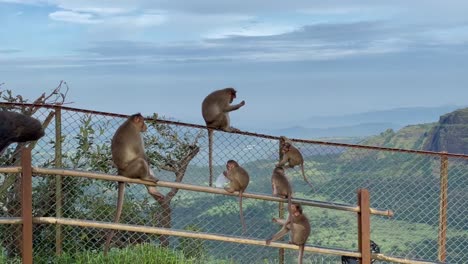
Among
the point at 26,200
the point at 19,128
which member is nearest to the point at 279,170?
the point at 26,200

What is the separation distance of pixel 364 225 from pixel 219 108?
239 cm

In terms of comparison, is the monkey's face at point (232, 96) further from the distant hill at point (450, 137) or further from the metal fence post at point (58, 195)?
the distant hill at point (450, 137)

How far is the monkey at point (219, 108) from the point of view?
918 cm

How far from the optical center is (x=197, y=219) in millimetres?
10133

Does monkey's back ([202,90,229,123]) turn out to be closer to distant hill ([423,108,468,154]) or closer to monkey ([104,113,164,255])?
monkey ([104,113,164,255])

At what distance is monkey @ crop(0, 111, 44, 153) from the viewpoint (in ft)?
30.6

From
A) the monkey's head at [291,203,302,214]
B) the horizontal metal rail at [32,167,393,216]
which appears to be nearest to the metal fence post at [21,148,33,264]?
the horizontal metal rail at [32,167,393,216]

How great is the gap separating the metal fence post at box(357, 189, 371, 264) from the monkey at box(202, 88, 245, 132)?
213 cm

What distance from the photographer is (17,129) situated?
9.36 meters

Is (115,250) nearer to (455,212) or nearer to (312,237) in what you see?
(312,237)

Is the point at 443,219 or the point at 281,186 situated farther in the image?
the point at 443,219

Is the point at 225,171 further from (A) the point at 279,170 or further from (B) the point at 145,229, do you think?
(B) the point at 145,229

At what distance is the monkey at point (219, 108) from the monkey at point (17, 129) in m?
1.86

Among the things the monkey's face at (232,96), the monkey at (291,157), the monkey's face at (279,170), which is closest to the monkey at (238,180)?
the monkey's face at (279,170)
